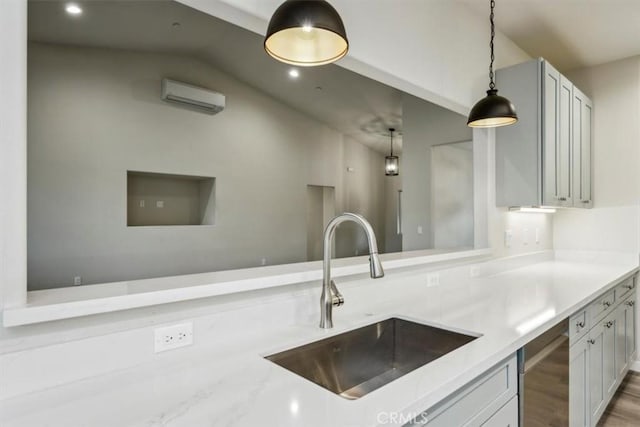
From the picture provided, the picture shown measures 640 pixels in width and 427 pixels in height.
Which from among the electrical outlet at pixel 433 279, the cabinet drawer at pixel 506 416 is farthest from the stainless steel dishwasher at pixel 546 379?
the electrical outlet at pixel 433 279

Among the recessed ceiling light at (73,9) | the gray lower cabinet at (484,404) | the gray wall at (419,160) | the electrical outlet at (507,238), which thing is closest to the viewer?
the gray lower cabinet at (484,404)

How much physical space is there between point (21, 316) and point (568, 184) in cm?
361

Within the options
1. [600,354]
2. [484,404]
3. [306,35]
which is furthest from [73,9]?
[600,354]

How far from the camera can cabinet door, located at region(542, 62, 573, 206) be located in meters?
2.70

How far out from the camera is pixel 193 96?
5645 millimetres

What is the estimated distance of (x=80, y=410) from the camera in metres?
0.85

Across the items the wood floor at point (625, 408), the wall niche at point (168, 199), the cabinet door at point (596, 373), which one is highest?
the wall niche at point (168, 199)

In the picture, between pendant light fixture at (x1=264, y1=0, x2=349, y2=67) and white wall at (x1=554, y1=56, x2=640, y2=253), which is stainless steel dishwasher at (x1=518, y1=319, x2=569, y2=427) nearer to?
pendant light fixture at (x1=264, y1=0, x2=349, y2=67)

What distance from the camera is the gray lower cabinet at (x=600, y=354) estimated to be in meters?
1.98

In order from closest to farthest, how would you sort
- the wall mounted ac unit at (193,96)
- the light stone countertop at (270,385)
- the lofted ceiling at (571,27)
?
the light stone countertop at (270,385) < the lofted ceiling at (571,27) < the wall mounted ac unit at (193,96)

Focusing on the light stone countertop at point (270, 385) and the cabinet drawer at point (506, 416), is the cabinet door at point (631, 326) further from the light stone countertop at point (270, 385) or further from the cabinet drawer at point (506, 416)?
the cabinet drawer at point (506, 416)

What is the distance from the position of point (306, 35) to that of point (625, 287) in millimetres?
3349

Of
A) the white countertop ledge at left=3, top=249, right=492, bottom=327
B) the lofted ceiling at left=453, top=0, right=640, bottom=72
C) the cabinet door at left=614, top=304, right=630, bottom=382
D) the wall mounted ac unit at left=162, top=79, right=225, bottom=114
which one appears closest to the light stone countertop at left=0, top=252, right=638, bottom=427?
the white countertop ledge at left=3, top=249, right=492, bottom=327

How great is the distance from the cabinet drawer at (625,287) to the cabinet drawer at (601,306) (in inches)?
8.2
